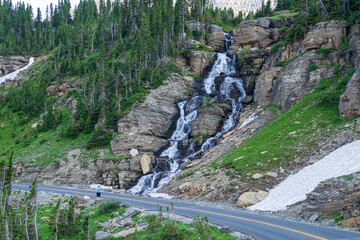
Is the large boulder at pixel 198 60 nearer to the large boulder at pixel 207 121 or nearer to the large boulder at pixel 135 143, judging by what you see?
the large boulder at pixel 207 121

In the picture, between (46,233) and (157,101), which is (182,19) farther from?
(46,233)

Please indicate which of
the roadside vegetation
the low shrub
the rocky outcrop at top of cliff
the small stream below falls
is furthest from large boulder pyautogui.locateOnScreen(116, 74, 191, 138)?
the roadside vegetation

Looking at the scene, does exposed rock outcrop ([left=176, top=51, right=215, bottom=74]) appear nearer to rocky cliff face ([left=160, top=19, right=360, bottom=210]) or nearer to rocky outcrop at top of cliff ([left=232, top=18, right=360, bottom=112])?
rocky cliff face ([left=160, top=19, right=360, bottom=210])

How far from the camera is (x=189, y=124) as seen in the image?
171 feet

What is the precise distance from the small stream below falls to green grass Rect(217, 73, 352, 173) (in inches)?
400

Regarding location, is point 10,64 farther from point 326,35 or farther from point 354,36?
point 354,36

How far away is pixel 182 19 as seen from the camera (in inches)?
3425

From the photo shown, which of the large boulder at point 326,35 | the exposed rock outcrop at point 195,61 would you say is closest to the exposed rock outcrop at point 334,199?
the large boulder at point 326,35

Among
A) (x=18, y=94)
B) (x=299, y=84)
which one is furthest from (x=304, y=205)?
(x=18, y=94)

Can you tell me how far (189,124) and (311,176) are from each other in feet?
96.7

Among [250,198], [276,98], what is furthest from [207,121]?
[250,198]

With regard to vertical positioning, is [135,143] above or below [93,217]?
below

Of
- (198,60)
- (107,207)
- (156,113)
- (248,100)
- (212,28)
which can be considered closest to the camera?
(107,207)

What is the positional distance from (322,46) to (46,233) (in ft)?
153
